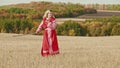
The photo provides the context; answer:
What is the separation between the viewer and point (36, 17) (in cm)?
7081

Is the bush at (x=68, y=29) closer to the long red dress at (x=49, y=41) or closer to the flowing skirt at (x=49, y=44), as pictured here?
the long red dress at (x=49, y=41)

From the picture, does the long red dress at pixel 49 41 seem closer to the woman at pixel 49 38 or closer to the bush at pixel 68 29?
the woman at pixel 49 38

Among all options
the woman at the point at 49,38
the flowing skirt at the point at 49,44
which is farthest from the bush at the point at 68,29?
the flowing skirt at the point at 49,44

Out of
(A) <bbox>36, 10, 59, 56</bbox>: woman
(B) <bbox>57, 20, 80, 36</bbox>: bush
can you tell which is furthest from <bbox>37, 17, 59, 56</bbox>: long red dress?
(B) <bbox>57, 20, 80, 36</bbox>: bush

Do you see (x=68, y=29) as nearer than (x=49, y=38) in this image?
No

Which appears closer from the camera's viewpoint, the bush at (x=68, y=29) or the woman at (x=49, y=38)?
the woman at (x=49, y=38)

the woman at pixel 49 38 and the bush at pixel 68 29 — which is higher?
the woman at pixel 49 38

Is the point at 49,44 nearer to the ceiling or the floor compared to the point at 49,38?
nearer to the floor

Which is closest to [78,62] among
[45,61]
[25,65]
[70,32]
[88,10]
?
[45,61]

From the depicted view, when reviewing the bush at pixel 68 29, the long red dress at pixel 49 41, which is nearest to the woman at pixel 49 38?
the long red dress at pixel 49 41

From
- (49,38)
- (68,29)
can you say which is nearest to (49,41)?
(49,38)

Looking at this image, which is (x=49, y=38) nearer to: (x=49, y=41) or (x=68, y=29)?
(x=49, y=41)

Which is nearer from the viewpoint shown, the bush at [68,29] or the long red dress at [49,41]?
the long red dress at [49,41]

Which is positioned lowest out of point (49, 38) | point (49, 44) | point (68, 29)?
point (68, 29)
